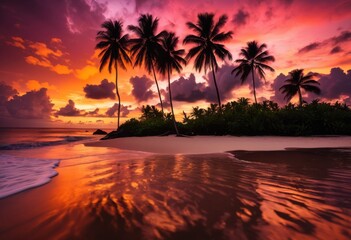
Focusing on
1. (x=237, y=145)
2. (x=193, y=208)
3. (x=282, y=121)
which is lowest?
(x=193, y=208)

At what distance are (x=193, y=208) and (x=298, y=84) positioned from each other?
41.8 m

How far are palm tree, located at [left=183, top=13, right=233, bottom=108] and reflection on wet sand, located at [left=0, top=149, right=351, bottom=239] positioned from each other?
2173 cm

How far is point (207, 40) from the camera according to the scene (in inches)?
965


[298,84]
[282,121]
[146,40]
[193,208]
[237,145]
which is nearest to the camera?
[193,208]

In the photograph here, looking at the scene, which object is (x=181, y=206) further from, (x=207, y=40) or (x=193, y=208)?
(x=207, y=40)

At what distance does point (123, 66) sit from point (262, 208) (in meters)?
29.2

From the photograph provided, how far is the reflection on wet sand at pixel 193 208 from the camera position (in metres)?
1.82

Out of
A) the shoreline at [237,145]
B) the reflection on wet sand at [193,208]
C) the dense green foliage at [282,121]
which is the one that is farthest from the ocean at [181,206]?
the dense green foliage at [282,121]

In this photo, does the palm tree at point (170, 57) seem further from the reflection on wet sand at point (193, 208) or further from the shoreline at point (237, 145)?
the reflection on wet sand at point (193, 208)

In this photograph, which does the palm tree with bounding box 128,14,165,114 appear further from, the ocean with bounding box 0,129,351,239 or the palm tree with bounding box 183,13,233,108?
the ocean with bounding box 0,129,351,239

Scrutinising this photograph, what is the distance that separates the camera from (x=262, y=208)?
2332 millimetres

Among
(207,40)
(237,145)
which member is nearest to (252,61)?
(207,40)

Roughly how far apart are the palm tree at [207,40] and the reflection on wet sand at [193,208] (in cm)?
2173

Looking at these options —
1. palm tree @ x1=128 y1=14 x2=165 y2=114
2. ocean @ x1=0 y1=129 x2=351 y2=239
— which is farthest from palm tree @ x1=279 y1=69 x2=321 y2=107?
ocean @ x1=0 y1=129 x2=351 y2=239
